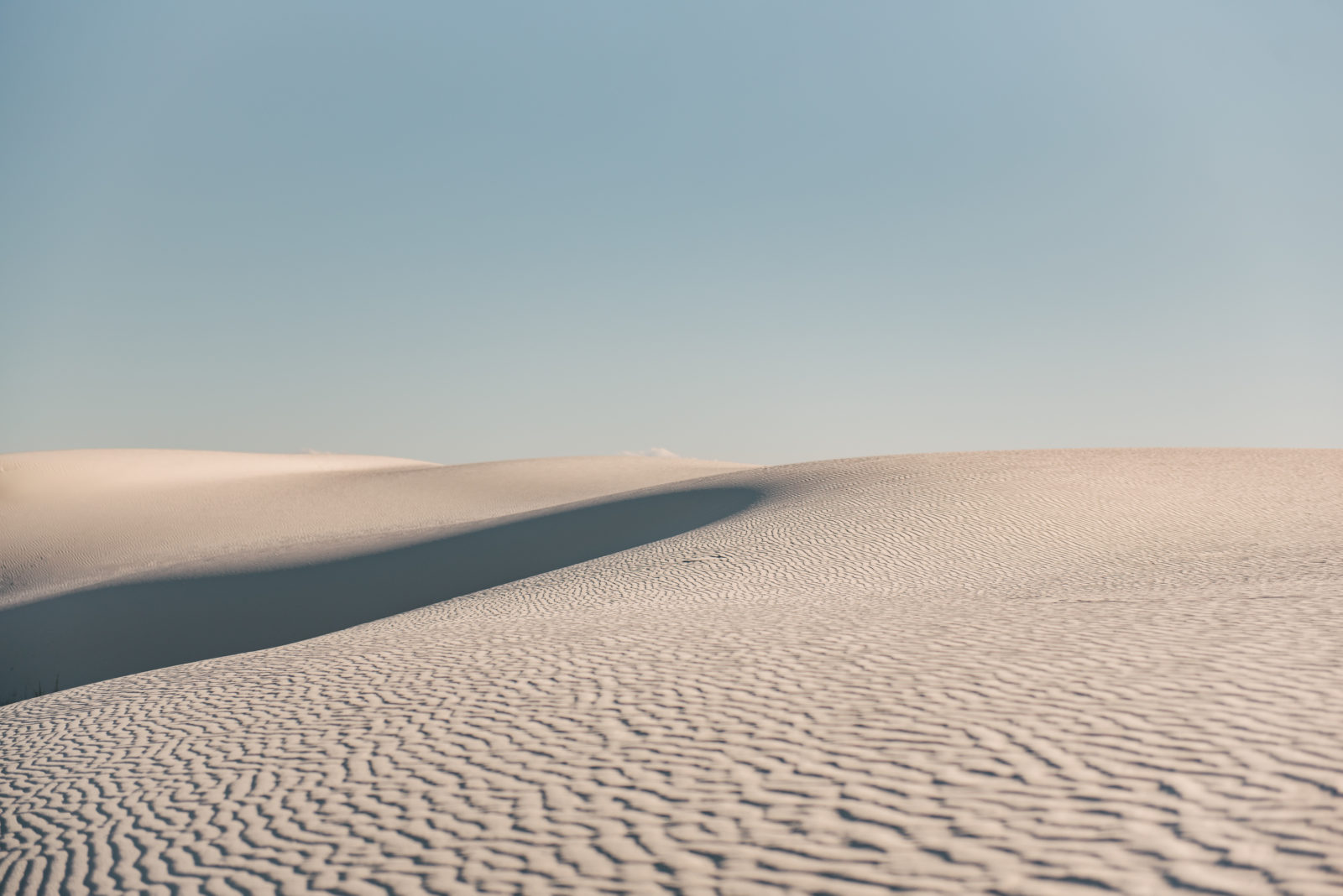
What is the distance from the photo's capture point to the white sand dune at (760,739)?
3520mm

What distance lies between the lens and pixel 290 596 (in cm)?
2141

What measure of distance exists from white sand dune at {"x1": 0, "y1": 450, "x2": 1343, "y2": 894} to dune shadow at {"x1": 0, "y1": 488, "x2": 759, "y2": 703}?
6802mm

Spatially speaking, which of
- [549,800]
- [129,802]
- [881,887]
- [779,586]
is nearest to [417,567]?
[779,586]

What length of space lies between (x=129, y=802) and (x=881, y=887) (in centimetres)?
447

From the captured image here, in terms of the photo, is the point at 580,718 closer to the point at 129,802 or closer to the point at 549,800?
the point at 549,800

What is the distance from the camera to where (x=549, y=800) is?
447 cm

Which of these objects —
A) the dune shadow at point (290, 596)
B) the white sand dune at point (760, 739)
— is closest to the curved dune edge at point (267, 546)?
the dune shadow at point (290, 596)

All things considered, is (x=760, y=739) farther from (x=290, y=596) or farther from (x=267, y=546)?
(x=267, y=546)

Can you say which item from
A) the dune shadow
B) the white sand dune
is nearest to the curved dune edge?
the dune shadow

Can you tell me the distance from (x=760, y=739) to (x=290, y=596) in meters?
19.2

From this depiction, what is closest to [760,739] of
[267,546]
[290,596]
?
[290,596]

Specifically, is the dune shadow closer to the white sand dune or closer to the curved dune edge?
the curved dune edge

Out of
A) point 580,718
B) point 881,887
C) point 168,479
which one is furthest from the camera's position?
point 168,479

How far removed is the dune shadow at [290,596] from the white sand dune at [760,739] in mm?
6802
